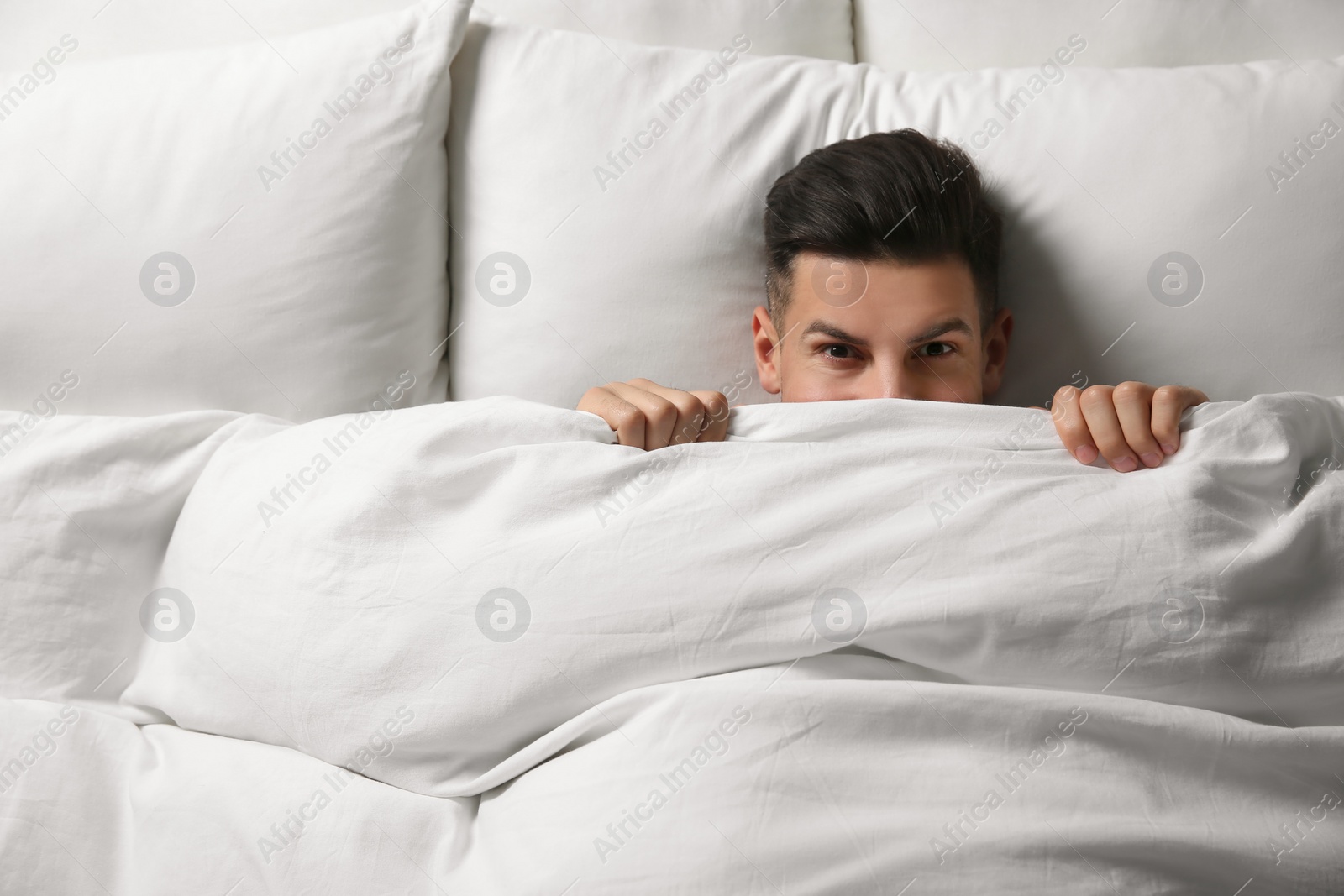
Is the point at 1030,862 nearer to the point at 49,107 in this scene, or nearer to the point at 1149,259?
the point at 1149,259

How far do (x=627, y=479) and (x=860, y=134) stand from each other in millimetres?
589

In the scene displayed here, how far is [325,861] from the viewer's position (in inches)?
27.8

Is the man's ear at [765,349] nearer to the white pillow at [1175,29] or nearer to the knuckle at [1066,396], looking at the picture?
the knuckle at [1066,396]

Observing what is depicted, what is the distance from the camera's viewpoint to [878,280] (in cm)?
99

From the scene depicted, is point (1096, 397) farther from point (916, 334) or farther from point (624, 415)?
point (624, 415)

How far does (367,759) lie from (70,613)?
0.39 metres

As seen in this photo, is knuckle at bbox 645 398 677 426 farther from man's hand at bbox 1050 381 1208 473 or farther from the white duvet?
man's hand at bbox 1050 381 1208 473

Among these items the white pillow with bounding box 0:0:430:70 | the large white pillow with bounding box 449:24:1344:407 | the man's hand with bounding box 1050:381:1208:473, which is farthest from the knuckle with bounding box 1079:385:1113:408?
the white pillow with bounding box 0:0:430:70

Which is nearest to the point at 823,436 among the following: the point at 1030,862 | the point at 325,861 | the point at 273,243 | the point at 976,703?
the point at 976,703

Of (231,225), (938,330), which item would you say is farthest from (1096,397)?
(231,225)

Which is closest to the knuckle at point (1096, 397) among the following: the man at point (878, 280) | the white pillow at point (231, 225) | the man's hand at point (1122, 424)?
the man's hand at point (1122, 424)

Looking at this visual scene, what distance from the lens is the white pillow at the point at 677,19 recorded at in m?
1.19

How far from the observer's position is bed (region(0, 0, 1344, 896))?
0.67 meters

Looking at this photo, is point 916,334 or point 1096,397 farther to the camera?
point 916,334
